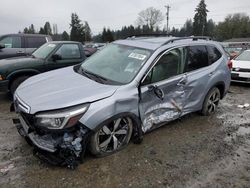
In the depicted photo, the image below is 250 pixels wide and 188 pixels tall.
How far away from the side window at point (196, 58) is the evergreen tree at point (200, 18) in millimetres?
60379

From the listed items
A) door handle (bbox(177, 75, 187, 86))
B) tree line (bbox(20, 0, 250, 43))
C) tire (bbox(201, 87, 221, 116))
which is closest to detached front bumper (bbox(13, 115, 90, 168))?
door handle (bbox(177, 75, 187, 86))

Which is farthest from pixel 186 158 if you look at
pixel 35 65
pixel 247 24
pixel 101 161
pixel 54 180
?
pixel 247 24

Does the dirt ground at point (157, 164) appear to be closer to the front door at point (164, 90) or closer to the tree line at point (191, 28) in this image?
the front door at point (164, 90)

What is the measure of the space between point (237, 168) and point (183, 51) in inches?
84.8

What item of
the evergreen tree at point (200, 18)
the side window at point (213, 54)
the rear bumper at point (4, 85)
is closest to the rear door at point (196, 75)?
the side window at point (213, 54)

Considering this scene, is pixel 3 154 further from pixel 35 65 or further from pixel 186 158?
pixel 35 65

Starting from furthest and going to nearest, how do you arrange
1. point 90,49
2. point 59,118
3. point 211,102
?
point 90,49 < point 211,102 < point 59,118

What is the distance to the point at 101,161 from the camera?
3365 mm

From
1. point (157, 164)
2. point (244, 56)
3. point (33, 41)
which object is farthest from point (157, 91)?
point (244, 56)

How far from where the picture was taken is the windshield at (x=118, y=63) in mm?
3707

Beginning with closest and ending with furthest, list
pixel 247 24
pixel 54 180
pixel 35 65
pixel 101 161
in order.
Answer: pixel 54 180 → pixel 101 161 → pixel 35 65 → pixel 247 24

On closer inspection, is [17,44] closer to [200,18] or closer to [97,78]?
[97,78]

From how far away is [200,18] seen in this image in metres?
63.3

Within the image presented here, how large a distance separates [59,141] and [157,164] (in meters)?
→ 1.41
